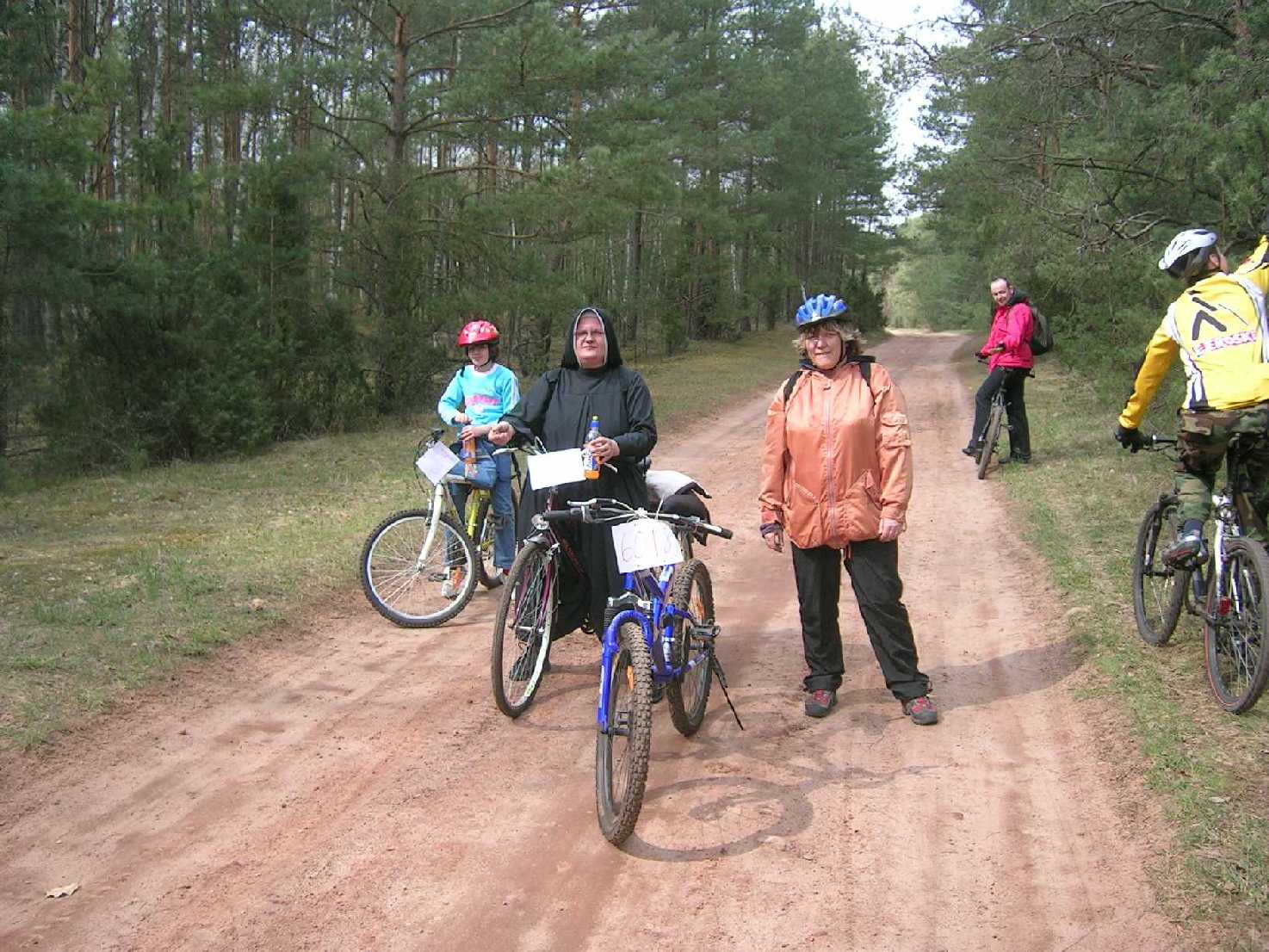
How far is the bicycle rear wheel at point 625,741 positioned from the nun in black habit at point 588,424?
1110 mm

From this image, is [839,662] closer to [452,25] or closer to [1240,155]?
[1240,155]

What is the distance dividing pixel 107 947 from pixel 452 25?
16.6 metres

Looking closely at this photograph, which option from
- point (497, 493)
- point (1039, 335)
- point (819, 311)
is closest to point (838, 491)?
point (819, 311)

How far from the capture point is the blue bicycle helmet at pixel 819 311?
503 cm

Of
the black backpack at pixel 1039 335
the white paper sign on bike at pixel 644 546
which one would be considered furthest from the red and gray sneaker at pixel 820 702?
the black backpack at pixel 1039 335

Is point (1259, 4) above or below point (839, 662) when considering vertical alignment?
above

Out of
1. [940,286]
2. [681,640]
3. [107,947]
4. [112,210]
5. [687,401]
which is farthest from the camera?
[940,286]

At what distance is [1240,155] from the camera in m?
9.03

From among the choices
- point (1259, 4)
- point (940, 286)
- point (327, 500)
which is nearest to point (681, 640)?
point (327, 500)

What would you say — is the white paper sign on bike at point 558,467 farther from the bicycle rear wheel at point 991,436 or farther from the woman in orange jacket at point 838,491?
the bicycle rear wheel at point 991,436

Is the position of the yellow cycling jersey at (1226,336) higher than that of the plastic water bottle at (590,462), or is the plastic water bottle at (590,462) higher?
the yellow cycling jersey at (1226,336)

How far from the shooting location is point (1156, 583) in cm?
626

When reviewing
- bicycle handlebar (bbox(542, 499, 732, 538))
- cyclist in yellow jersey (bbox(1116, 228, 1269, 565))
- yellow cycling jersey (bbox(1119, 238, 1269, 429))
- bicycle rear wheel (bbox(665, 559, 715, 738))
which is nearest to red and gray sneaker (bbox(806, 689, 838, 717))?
bicycle rear wheel (bbox(665, 559, 715, 738))

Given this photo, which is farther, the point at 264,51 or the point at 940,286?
the point at 940,286
